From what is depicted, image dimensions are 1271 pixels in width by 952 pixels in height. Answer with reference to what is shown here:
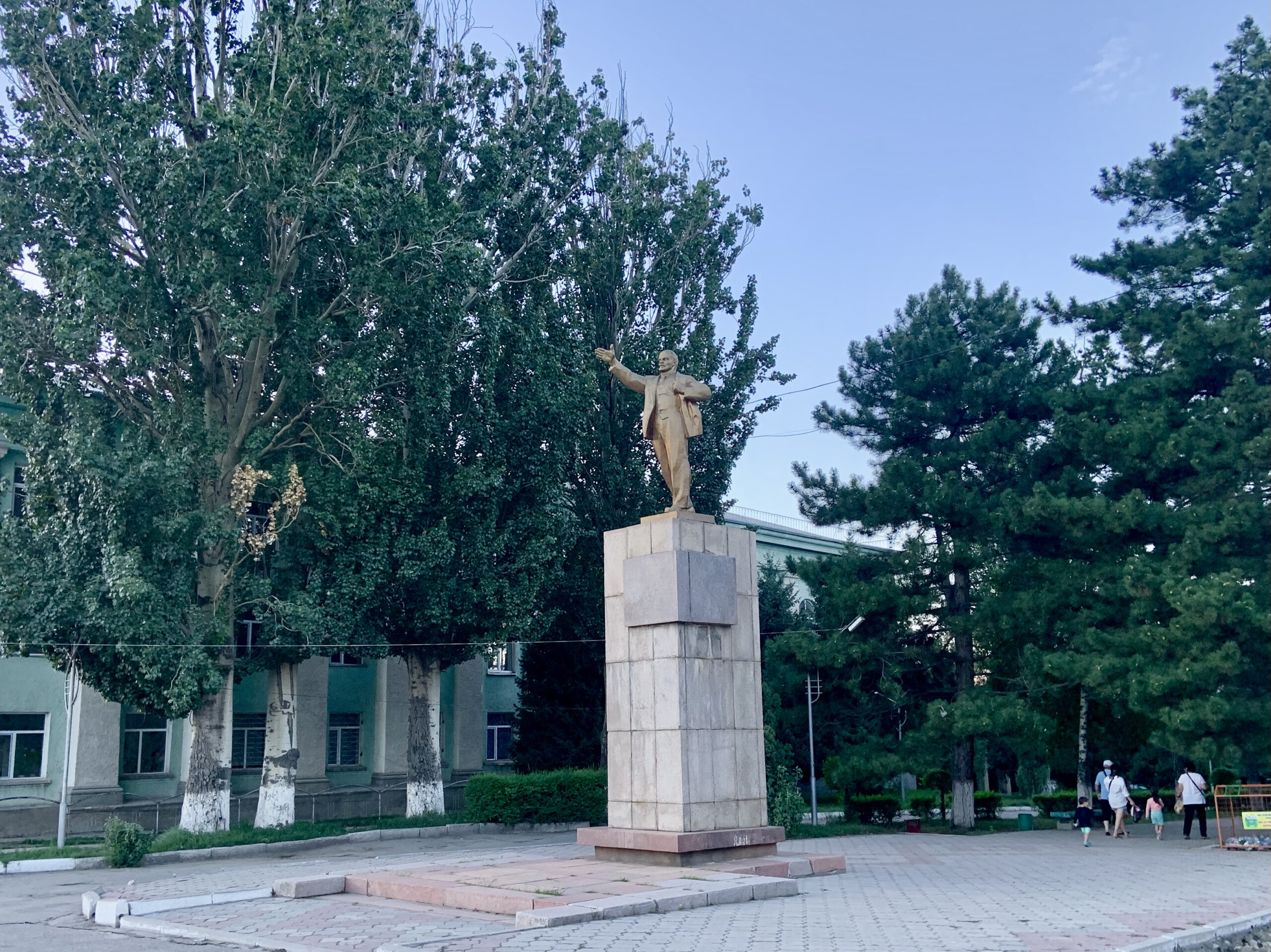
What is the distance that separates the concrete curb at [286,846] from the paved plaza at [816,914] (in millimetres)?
870

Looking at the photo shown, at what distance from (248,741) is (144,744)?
252 centimetres

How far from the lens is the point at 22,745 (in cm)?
2366

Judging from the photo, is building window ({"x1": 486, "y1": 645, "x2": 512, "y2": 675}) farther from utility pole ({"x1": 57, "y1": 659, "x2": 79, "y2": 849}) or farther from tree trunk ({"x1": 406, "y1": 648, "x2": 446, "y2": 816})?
utility pole ({"x1": 57, "y1": 659, "x2": 79, "y2": 849})

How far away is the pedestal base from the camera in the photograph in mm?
12516

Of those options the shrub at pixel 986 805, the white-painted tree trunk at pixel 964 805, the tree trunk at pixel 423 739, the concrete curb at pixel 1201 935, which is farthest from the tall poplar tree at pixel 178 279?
the shrub at pixel 986 805

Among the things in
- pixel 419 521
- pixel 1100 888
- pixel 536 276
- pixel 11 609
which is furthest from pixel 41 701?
pixel 1100 888

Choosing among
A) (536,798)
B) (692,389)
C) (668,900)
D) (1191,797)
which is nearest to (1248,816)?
(1191,797)

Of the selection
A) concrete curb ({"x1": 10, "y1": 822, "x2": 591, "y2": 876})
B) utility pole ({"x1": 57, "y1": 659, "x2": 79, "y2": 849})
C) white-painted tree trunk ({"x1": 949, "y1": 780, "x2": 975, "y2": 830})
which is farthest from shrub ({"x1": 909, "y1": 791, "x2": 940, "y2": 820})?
utility pole ({"x1": 57, "y1": 659, "x2": 79, "y2": 849})

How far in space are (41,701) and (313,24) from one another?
14835 mm

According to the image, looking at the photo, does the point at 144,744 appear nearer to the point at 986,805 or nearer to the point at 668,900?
the point at 668,900

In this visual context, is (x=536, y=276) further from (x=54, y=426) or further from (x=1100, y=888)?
(x=1100, y=888)

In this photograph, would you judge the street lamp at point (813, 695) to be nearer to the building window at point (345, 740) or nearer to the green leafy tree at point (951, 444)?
the green leafy tree at point (951, 444)

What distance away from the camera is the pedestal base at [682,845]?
12516mm

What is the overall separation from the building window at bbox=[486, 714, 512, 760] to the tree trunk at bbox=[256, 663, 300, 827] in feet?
38.6
